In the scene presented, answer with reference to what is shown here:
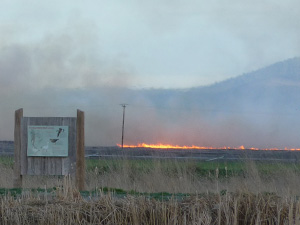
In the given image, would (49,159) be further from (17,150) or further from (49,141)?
(17,150)

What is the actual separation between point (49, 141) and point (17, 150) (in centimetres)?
92

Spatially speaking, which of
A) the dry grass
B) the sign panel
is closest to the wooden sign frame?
the sign panel

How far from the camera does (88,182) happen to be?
1681 cm

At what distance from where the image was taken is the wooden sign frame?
47.9 feet

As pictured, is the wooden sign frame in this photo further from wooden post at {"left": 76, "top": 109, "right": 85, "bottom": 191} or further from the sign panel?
the sign panel

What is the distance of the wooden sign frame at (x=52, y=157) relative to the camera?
1460 centimetres

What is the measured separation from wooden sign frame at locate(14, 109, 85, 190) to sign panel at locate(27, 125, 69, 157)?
0.33 ft

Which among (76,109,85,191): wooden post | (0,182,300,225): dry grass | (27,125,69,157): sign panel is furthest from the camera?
(27,125,69,157): sign panel

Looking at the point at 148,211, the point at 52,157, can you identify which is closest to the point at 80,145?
the point at 52,157

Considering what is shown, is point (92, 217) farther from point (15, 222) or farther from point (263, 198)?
point (263, 198)

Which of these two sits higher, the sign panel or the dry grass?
the sign panel

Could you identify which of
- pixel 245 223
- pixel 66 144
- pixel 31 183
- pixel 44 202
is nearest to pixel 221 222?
pixel 245 223

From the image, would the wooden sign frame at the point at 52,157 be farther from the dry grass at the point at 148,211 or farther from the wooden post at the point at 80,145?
the dry grass at the point at 148,211

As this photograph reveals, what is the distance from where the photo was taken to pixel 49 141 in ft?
48.4
